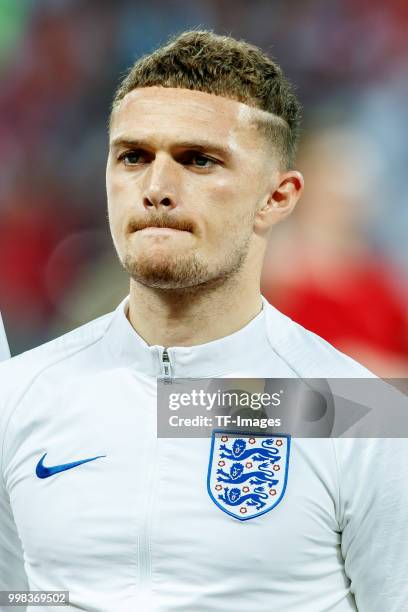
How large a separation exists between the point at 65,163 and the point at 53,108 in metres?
0.32

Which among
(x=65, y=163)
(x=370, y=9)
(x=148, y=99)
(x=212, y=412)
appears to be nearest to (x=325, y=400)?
(x=212, y=412)

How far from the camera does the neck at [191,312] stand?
6.22ft

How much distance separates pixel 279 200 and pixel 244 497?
2.33 feet

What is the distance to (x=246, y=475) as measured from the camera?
1818mm

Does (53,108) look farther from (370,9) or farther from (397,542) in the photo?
(397,542)

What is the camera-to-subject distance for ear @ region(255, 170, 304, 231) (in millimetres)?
1987

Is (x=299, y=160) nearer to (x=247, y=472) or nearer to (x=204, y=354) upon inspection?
(x=204, y=354)

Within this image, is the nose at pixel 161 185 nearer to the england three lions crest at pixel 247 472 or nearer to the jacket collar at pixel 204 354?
the jacket collar at pixel 204 354

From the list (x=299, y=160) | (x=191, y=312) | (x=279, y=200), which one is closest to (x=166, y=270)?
(x=191, y=312)

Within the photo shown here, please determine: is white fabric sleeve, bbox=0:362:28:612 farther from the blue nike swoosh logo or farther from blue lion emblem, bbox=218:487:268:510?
blue lion emblem, bbox=218:487:268:510

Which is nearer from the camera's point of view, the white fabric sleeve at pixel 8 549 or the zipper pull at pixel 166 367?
the zipper pull at pixel 166 367

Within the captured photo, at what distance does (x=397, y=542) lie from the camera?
178 cm

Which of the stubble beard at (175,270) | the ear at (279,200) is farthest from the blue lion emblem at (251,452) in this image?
the ear at (279,200)

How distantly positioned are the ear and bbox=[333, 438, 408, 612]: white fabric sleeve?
547mm
